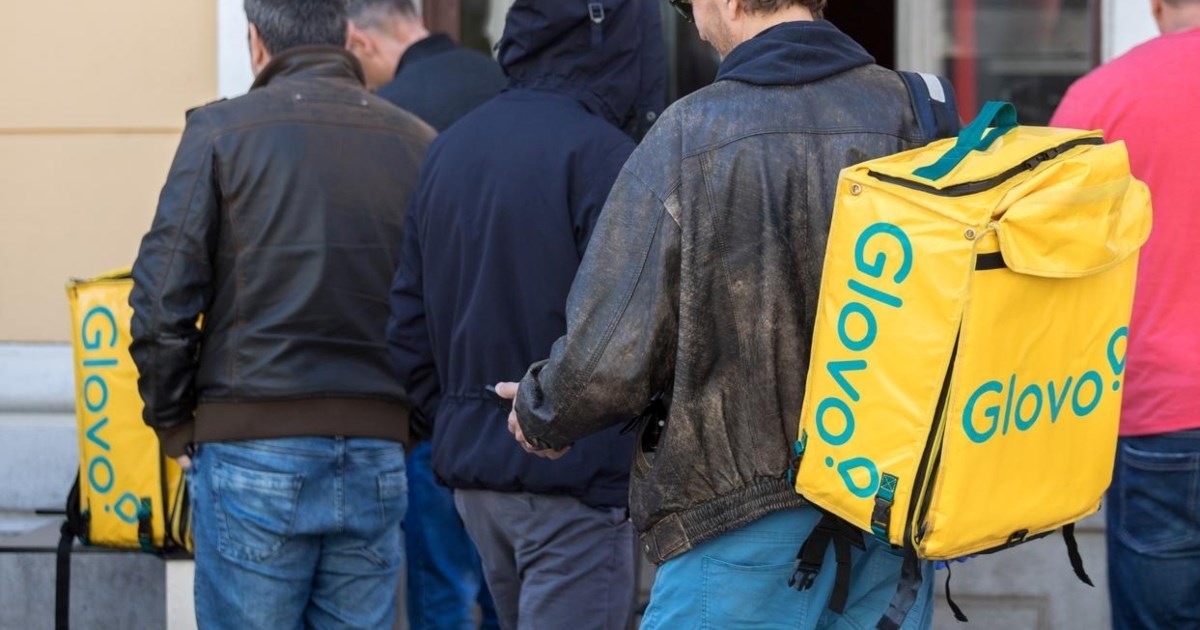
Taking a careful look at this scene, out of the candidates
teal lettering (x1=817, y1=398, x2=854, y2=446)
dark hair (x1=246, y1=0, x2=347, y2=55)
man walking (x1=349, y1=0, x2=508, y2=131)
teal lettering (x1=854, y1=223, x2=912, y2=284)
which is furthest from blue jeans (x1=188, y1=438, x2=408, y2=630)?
teal lettering (x1=854, y1=223, x2=912, y2=284)

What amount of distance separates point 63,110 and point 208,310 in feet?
6.15

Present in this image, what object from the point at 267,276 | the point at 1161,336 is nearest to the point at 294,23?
the point at 267,276

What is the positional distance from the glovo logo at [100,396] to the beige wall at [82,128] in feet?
3.51

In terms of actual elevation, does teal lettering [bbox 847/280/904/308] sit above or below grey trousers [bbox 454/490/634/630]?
above

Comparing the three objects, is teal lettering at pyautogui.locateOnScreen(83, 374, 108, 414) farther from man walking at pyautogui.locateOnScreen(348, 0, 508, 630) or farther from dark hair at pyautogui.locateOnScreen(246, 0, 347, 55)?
dark hair at pyautogui.locateOnScreen(246, 0, 347, 55)

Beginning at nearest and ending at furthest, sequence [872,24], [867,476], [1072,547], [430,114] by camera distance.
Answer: [867,476]
[1072,547]
[430,114]
[872,24]

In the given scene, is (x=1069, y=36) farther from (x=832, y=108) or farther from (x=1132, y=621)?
(x=832, y=108)

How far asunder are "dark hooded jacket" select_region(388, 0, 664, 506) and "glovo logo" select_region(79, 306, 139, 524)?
0.96 metres

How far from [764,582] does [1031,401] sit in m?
0.48

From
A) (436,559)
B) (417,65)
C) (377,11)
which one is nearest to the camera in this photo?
(436,559)

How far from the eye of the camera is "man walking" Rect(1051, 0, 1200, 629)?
3.21 metres

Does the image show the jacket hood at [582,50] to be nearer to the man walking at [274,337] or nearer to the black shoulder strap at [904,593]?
the man walking at [274,337]

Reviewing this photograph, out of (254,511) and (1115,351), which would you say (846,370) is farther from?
(254,511)

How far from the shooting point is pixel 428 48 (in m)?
4.61
